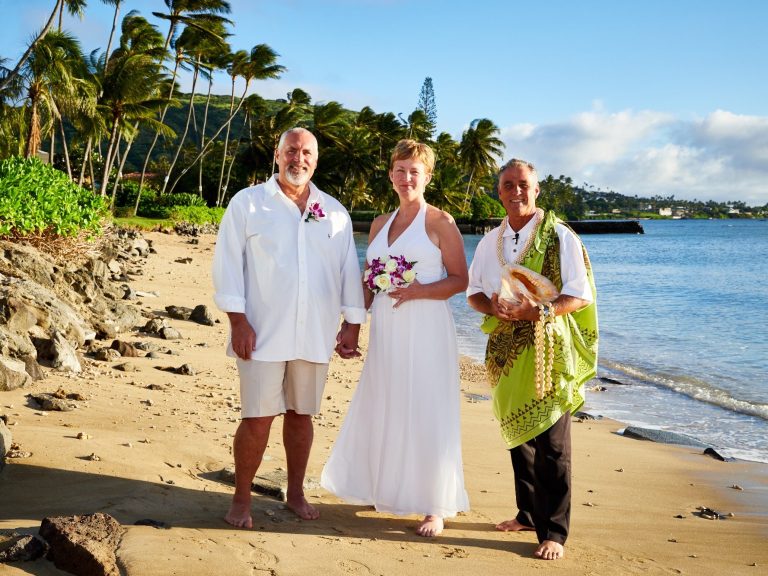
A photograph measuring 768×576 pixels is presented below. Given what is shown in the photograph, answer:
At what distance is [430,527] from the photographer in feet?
14.5

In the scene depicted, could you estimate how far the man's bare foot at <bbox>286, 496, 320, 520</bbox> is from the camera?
451 centimetres

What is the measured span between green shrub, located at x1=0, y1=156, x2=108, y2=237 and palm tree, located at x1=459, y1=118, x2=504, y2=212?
58111 mm

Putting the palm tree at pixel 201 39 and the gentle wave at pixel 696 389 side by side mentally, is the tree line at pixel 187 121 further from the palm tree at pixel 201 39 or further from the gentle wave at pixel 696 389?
the gentle wave at pixel 696 389

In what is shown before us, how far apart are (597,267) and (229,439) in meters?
41.0

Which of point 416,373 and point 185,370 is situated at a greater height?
point 416,373

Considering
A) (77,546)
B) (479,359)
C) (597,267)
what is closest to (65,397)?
(77,546)

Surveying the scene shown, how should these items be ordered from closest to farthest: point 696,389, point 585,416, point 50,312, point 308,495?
point 308,495 → point 50,312 → point 585,416 → point 696,389

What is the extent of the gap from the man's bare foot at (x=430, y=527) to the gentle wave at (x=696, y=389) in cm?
636

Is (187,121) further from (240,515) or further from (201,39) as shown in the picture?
(240,515)

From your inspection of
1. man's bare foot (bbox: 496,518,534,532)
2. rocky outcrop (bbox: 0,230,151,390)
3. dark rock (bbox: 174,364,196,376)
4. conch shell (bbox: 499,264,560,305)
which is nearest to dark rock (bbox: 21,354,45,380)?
rocky outcrop (bbox: 0,230,151,390)

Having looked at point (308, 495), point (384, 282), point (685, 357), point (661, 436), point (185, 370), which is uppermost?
point (384, 282)

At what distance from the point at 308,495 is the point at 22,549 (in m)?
1.89

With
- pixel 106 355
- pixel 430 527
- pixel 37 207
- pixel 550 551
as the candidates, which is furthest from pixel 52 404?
pixel 37 207

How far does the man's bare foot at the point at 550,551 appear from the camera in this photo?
13.6 feet
